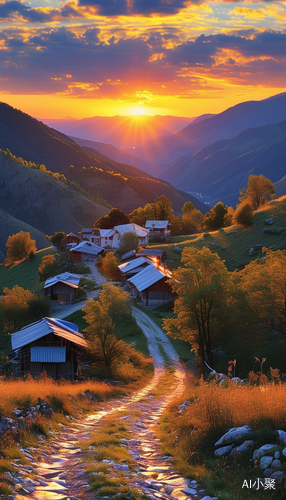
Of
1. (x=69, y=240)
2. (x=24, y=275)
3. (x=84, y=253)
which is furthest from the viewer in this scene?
(x=69, y=240)

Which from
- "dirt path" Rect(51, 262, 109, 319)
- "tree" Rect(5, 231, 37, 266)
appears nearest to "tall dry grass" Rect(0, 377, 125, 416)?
"dirt path" Rect(51, 262, 109, 319)

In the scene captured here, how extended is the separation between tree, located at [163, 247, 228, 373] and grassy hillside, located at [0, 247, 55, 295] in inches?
1982

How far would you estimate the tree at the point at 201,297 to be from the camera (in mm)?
34000

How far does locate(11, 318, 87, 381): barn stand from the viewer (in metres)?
35.5

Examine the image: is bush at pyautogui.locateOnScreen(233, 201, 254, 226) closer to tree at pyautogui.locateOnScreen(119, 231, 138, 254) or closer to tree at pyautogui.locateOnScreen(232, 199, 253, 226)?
tree at pyautogui.locateOnScreen(232, 199, 253, 226)

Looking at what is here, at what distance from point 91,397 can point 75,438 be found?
25.3 feet

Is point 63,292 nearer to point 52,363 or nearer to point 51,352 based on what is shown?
point 52,363

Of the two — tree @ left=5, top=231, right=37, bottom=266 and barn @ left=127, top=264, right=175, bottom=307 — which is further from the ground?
tree @ left=5, top=231, right=37, bottom=266

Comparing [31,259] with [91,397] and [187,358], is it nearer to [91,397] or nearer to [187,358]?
[187,358]

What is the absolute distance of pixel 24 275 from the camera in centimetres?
9975

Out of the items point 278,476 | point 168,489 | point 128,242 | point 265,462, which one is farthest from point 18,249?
point 278,476

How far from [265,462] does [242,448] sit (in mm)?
896

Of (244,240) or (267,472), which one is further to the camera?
(244,240)

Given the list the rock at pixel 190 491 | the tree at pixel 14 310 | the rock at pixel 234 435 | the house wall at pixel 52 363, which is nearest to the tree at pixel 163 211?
the tree at pixel 14 310
